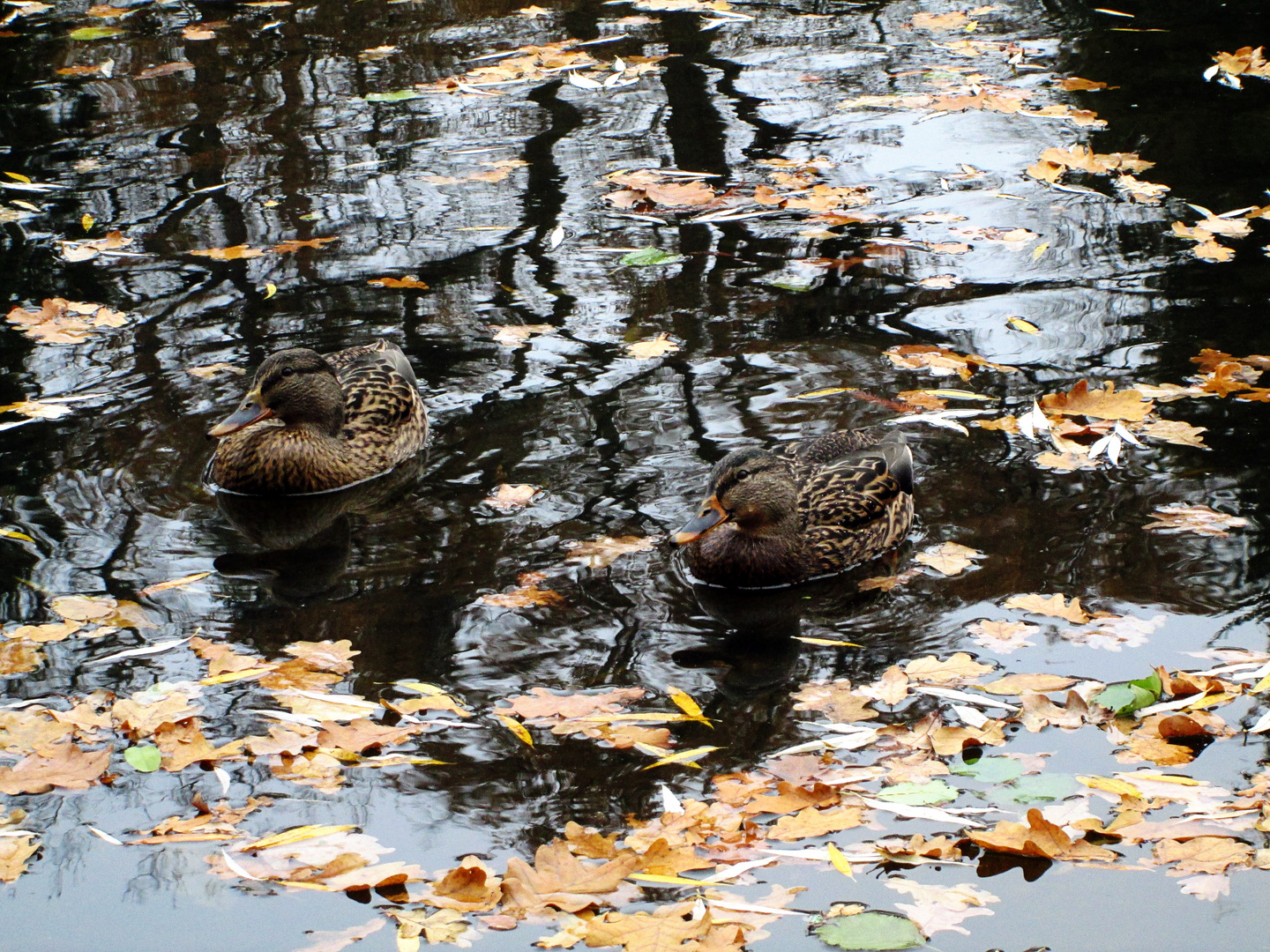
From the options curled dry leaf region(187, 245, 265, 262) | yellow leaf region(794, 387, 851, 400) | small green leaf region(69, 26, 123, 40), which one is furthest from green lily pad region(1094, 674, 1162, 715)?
small green leaf region(69, 26, 123, 40)

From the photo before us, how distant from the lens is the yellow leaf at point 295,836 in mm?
4418

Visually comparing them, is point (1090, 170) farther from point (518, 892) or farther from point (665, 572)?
point (518, 892)

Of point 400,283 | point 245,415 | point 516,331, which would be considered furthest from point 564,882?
point 400,283

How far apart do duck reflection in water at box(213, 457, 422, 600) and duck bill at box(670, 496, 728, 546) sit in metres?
1.52

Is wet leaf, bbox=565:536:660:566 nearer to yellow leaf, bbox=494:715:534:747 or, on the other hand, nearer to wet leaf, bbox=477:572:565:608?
wet leaf, bbox=477:572:565:608

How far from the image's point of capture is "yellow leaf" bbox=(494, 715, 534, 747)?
16.3ft

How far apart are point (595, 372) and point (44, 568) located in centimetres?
308

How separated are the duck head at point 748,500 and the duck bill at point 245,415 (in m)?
2.33

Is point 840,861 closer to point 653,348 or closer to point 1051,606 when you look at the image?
point 1051,606

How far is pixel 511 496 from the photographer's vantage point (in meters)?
6.85

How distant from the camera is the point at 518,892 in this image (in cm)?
416

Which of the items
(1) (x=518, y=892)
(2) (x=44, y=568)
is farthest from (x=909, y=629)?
(2) (x=44, y=568)

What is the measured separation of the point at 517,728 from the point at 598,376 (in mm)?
3275

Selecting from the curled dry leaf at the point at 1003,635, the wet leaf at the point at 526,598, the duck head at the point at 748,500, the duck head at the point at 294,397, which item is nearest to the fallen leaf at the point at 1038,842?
the curled dry leaf at the point at 1003,635
